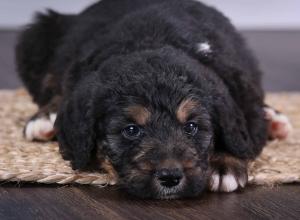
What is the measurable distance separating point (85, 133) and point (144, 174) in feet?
1.47

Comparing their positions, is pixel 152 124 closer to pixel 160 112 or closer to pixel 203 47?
pixel 160 112

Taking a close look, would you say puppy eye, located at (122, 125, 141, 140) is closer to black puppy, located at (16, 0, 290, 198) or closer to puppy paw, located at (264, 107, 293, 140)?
black puppy, located at (16, 0, 290, 198)

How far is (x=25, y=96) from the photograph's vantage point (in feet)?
18.1

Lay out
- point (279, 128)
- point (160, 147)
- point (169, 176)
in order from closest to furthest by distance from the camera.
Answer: point (169, 176) → point (160, 147) → point (279, 128)

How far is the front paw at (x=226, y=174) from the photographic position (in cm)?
301

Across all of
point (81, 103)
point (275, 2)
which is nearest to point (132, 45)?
point (81, 103)

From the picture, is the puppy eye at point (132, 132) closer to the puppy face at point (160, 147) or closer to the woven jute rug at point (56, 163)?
the puppy face at point (160, 147)

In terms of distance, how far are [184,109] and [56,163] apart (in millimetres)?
692

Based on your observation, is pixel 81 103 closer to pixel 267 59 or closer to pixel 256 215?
pixel 256 215

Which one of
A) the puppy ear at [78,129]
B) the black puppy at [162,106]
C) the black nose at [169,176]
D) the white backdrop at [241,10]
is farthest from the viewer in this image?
the white backdrop at [241,10]

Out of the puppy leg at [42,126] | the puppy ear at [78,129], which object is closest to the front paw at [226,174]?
the puppy ear at [78,129]

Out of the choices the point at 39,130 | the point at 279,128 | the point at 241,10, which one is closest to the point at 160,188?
the point at 39,130

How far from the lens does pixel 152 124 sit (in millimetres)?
2930

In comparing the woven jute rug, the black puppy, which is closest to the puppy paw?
the woven jute rug
